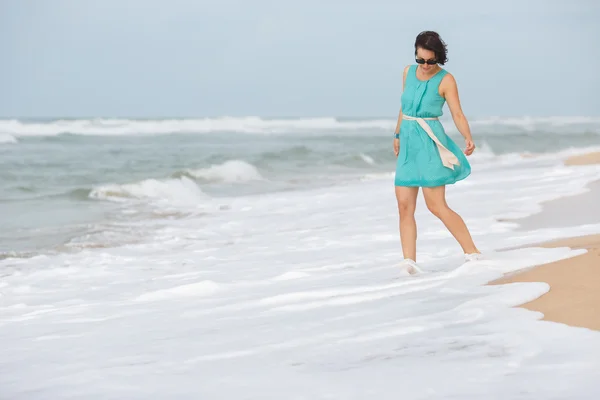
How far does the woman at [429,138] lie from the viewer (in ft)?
16.4

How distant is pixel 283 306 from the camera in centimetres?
450

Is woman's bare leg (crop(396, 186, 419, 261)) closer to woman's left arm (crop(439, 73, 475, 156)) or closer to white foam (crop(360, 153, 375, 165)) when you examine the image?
woman's left arm (crop(439, 73, 475, 156))

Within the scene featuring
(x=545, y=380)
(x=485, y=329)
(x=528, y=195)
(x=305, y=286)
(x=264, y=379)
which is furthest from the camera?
(x=528, y=195)

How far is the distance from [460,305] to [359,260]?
7.13ft

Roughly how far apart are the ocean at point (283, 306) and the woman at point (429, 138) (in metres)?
0.46

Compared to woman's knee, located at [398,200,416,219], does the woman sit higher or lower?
higher

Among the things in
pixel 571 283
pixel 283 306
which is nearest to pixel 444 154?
pixel 571 283

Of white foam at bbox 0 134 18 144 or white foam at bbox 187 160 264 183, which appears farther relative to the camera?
white foam at bbox 0 134 18 144

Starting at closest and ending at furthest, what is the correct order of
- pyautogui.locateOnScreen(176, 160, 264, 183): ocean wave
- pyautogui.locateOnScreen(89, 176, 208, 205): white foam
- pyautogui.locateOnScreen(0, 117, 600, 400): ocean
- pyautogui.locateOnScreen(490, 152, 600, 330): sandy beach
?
pyautogui.locateOnScreen(0, 117, 600, 400): ocean → pyautogui.locateOnScreen(490, 152, 600, 330): sandy beach → pyautogui.locateOnScreen(89, 176, 208, 205): white foam → pyautogui.locateOnScreen(176, 160, 264, 183): ocean wave

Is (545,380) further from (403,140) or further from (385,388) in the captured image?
(403,140)

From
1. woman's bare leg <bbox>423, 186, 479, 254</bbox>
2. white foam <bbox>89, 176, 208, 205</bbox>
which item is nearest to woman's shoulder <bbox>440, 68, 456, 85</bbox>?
woman's bare leg <bbox>423, 186, 479, 254</bbox>

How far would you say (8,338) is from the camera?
4352 mm

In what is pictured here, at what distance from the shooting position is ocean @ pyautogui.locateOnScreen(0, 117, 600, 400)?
302 cm

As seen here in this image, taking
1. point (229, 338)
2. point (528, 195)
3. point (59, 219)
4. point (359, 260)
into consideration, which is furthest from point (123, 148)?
point (229, 338)
